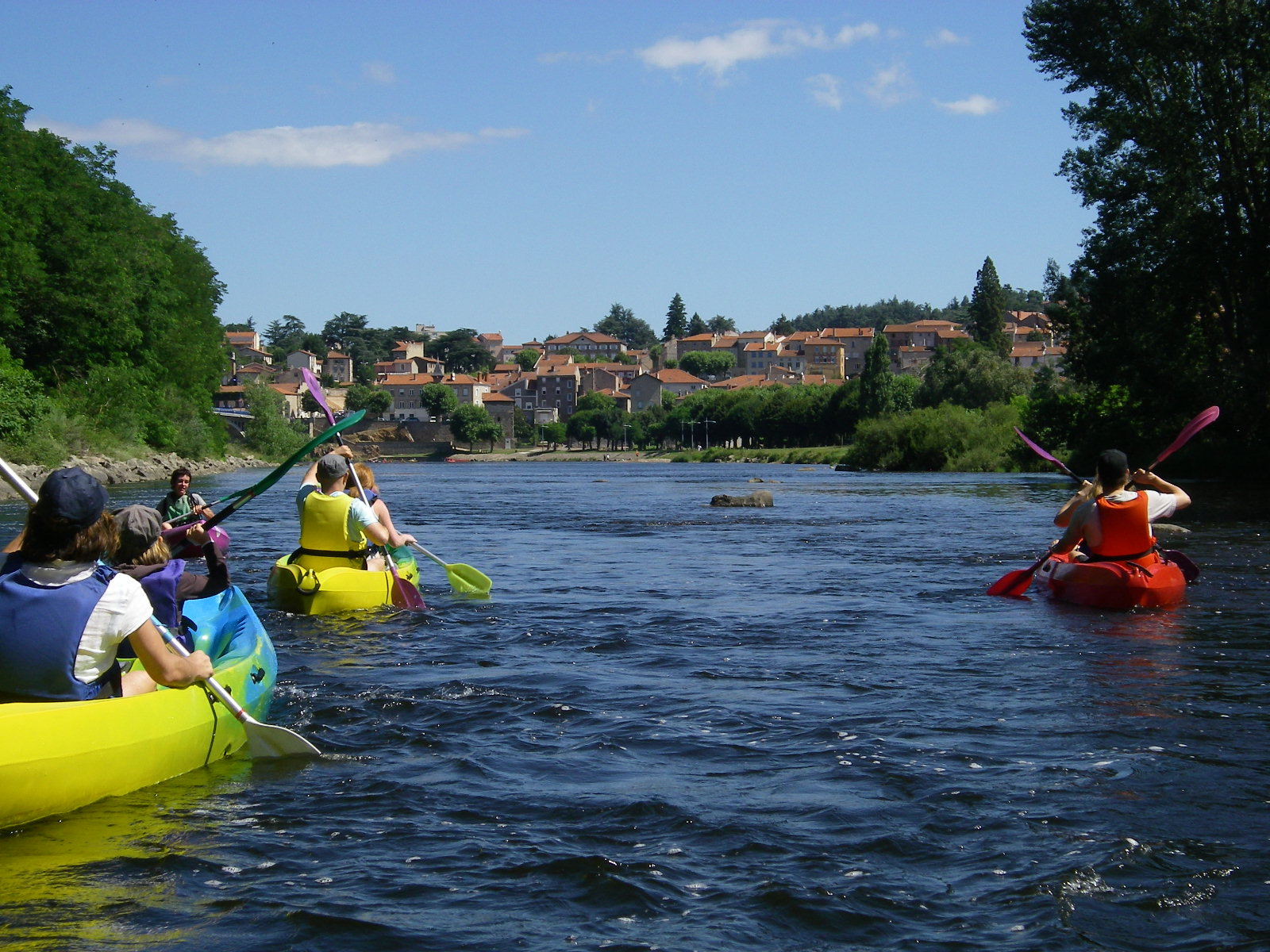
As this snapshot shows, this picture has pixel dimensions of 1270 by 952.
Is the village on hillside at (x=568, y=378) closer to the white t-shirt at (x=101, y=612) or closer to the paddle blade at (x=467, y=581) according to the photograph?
the paddle blade at (x=467, y=581)

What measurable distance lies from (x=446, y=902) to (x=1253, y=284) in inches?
1171

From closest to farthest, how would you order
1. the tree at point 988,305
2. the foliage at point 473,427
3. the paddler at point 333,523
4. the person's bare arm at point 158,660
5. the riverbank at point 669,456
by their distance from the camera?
the person's bare arm at point 158,660
the paddler at point 333,523
the riverbank at point 669,456
the tree at point 988,305
the foliage at point 473,427

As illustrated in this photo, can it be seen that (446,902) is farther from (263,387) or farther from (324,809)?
(263,387)

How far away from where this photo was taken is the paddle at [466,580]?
13234mm

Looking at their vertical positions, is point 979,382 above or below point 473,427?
above

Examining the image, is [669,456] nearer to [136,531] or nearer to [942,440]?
[942,440]

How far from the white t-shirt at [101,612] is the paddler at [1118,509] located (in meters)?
8.12

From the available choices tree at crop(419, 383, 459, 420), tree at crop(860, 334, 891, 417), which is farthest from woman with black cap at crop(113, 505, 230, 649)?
tree at crop(419, 383, 459, 420)

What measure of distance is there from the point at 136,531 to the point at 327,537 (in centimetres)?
434

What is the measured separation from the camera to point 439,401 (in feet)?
523

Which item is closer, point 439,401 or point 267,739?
point 267,739

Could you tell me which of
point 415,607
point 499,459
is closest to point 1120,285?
point 415,607

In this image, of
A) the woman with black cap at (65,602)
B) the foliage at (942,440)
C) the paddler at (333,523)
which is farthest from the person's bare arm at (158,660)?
the foliage at (942,440)

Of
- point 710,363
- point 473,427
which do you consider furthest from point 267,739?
point 710,363
